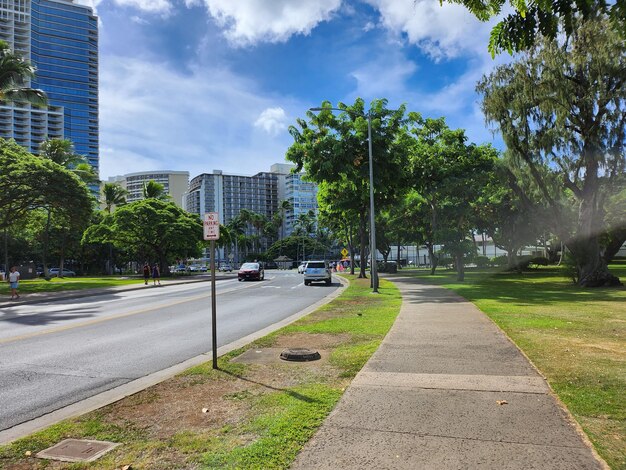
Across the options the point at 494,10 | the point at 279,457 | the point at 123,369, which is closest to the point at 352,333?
the point at 123,369

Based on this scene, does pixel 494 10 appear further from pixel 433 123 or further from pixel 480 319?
pixel 433 123

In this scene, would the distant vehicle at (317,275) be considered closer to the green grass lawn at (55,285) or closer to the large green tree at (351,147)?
the large green tree at (351,147)

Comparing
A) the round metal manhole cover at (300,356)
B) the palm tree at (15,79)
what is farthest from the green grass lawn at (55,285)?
the round metal manhole cover at (300,356)

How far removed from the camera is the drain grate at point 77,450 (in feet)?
13.0

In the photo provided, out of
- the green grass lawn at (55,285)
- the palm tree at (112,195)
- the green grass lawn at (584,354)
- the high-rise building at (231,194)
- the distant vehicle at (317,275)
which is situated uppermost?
the high-rise building at (231,194)

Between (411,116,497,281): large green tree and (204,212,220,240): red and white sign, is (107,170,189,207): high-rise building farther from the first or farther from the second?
(204,212,220,240): red and white sign

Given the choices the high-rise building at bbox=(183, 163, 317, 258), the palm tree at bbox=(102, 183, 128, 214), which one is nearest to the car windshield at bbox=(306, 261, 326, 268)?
the palm tree at bbox=(102, 183, 128, 214)

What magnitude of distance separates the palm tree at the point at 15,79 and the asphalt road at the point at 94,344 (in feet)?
55.2

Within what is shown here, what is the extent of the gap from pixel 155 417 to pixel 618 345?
756 centimetres

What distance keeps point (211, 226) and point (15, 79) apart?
1110 inches

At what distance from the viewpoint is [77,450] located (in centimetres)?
412

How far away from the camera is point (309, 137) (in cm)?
2598

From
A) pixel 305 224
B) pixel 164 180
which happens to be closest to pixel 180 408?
pixel 305 224

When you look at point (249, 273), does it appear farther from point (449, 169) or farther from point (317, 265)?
point (449, 169)
